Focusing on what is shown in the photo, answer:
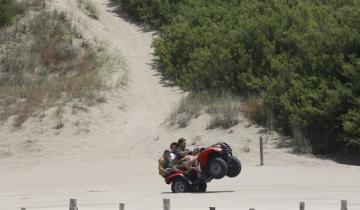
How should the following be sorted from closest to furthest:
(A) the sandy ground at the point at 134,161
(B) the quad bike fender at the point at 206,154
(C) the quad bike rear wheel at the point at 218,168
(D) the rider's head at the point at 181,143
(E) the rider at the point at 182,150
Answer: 1. (A) the sandy ground at the point at 134,161
2. (C) the quad bike rear wheel at the point at 218,168
3. (B) the quad bike fender at the point at 206,154
4. (E) the rider at the point at 182,150
5. (D) the rider's head at the point at 181,143

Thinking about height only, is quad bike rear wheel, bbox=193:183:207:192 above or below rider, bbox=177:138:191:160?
below

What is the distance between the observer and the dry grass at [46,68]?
117 ft

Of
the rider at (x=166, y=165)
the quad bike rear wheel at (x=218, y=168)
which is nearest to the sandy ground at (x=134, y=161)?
the quad bike rear wheel at (x=218, y=168)

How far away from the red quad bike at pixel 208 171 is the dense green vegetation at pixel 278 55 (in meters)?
7.87

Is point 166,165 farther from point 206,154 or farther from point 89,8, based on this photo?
point 89,8

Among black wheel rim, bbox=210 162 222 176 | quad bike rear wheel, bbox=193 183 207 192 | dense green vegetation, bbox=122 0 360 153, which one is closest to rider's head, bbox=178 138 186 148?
quad bike rear wheel, bbox=193 183 207 192

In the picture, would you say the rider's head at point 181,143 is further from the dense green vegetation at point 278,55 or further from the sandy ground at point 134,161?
the dense green vegetation at point 278,55

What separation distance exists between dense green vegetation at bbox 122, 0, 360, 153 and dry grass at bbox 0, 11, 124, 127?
3.57m

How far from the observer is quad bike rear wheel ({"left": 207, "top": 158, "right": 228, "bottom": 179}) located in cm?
2003

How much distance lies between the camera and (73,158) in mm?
31000

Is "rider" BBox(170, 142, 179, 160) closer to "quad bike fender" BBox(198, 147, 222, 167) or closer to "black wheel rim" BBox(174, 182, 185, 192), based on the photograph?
"black wheel rim" BBox(174, 182, 185, 192)

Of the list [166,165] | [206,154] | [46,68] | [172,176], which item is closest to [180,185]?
[172,176]

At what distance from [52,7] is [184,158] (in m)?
25.2

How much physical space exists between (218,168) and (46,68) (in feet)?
69.5
